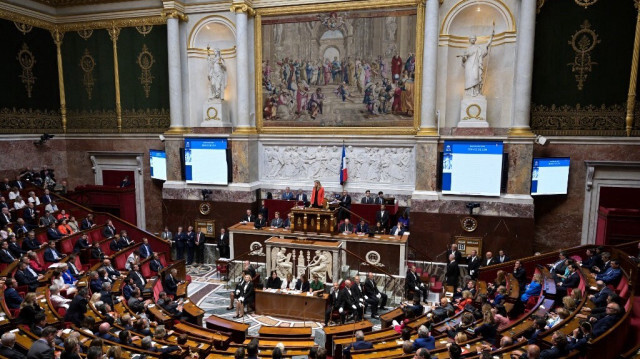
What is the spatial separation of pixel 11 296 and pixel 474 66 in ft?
48.5

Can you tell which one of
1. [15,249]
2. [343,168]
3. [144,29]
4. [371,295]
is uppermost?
[144,29]

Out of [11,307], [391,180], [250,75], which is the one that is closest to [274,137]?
[250,75]

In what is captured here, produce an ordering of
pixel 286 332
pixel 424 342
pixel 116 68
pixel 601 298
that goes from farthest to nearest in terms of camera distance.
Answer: pixel 116 68
pixel 286 332
pixel 601 298
pixel 424 342

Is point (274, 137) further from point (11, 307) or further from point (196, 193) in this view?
point (11, 307)

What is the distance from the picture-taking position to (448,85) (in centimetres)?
1566

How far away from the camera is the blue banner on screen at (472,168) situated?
1417 cm

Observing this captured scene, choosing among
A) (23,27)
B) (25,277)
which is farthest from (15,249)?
(23,27)

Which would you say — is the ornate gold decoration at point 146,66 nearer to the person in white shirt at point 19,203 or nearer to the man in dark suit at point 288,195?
the person in white shirt at point 19,203

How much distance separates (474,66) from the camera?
48.4 feet

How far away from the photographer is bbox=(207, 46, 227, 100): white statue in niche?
17406mm

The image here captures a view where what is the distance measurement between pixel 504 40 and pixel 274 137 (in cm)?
940

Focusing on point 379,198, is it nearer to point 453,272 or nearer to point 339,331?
point 453,272

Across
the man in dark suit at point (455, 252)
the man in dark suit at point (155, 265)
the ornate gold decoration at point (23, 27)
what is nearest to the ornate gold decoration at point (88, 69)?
the ornate gold decoration at point (23, 27)

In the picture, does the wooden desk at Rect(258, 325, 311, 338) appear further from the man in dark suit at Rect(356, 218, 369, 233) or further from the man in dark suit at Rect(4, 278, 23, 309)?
the man in dark suit at Rect(356, 218, 369, 233)
